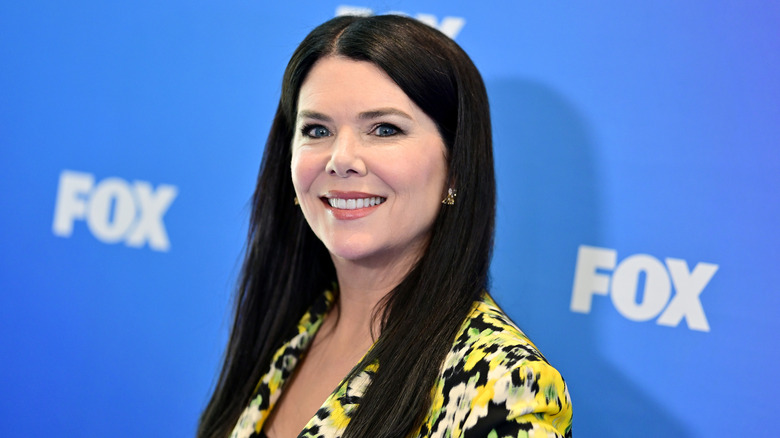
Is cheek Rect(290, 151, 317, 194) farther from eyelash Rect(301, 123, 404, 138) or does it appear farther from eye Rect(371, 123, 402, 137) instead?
eye Rect(371, 123, 402, 137)

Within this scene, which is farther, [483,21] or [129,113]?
[129,113]

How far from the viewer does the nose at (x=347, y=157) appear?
5.46ft

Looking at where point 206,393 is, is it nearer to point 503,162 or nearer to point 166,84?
point 166,84

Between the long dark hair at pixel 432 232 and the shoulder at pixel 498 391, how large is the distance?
0.06 metres

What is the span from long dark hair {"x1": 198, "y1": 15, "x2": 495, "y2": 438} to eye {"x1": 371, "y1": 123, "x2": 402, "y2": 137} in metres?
0.08

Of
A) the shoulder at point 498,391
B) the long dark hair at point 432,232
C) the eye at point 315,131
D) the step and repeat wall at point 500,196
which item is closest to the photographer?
the shoulder at point 498,391

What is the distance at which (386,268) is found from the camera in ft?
5.92

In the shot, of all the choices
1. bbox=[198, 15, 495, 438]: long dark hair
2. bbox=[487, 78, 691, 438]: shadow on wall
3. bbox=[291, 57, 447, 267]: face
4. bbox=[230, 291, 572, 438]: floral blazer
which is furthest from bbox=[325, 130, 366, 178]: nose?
bbox=[487, 78, 691, 438]: shadow on wall

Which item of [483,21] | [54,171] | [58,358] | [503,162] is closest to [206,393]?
[58,358]

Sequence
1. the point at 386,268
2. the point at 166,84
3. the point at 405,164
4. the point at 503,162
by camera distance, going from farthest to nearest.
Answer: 1. the point at 166,84
2. the point at 503,162
3. the point at 386,268
4. the point at 405,164

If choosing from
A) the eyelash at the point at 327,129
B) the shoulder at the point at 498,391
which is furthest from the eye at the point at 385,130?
the shoulder at the point at 498,391

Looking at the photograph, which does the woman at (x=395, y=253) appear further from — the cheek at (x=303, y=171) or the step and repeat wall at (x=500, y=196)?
the step and repeat wall at (x=500, y=196)

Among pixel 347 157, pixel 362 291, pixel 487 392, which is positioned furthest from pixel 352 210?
pixel 487 392

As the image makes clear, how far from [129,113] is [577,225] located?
4.79 feet
